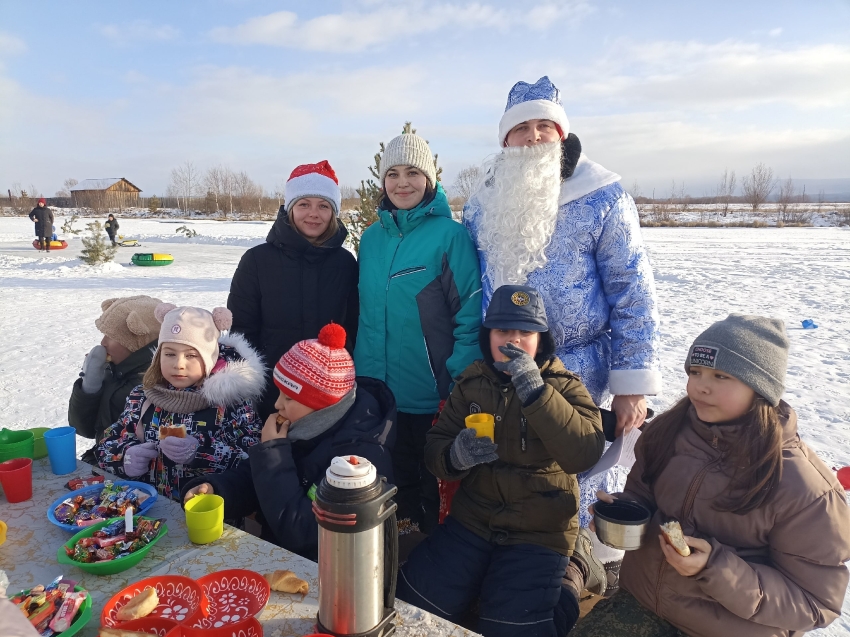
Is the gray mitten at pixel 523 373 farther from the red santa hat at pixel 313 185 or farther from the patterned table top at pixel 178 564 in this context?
the red santa hat at pixel 313 185

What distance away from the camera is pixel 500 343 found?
2408 mm

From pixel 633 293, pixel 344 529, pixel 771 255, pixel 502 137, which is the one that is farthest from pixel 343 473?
pixel 771 255

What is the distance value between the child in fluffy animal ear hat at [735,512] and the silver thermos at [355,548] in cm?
93

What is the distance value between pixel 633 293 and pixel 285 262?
1914 millimetres

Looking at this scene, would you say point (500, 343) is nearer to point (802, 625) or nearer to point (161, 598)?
point (802, 625)

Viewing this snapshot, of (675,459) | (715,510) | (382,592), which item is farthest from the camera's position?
(675,459)

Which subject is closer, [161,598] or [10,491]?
[161,598]

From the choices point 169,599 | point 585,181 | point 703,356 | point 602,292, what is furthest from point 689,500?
point 169,599

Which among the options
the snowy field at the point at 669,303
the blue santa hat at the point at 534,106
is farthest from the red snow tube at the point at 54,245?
the blue santa hat at the point at 534,106

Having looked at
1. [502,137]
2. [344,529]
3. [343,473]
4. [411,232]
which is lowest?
[344,529]

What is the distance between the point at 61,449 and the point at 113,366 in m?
0.96

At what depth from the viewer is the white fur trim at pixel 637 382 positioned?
2.58 meters

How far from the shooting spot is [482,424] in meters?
2.12

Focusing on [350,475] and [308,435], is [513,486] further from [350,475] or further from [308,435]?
[350,475]
